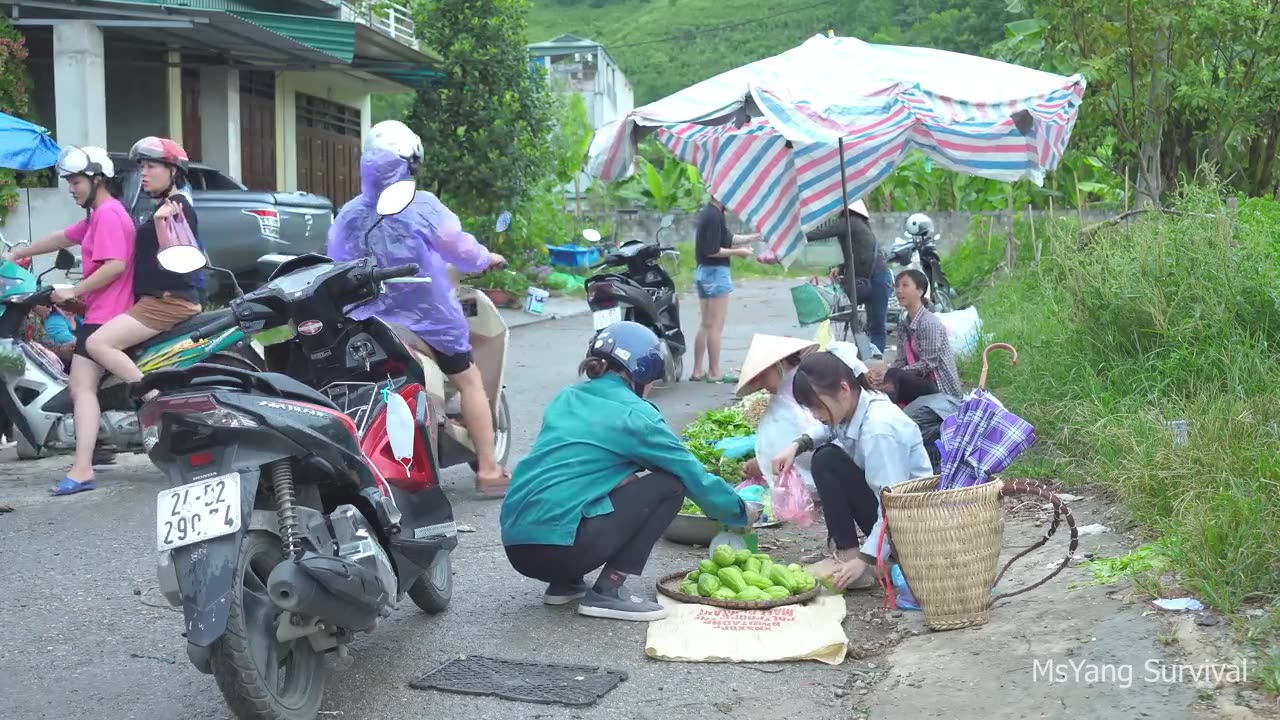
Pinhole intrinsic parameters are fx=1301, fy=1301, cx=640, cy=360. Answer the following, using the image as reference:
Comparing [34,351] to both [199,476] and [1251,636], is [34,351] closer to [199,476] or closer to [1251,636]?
[199,476]

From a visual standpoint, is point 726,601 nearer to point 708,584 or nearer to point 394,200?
point 708,584

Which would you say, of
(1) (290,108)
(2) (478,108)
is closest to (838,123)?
(2) (478,108)

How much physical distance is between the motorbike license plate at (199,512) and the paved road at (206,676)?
808 millimetres

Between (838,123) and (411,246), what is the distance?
8.64 ft

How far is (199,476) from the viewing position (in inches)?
147

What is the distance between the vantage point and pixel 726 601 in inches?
205

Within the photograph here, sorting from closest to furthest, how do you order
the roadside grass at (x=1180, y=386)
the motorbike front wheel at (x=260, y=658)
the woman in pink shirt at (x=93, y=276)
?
the motorbike front wheel at (x=260, y=658) < the roadside grass at (x=1180, y=386) < the woman in pink shirt at (x=93, y=276)

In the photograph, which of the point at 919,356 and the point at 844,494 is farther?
the point at 919,356

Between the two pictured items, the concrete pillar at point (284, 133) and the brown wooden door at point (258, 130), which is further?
the concrete pillar at point (284, 133)

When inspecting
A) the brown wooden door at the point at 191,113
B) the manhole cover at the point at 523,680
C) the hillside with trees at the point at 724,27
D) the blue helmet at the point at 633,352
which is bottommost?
the manhole cover at the point at 523,680

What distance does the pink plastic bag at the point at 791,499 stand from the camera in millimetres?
5965

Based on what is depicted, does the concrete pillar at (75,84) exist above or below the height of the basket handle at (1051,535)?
above

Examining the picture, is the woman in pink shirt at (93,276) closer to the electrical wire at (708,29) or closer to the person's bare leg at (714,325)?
the person's bare leg at (714,325)

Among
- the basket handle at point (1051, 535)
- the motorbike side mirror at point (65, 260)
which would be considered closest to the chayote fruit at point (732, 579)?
the basket handle at point (1051, 535)
